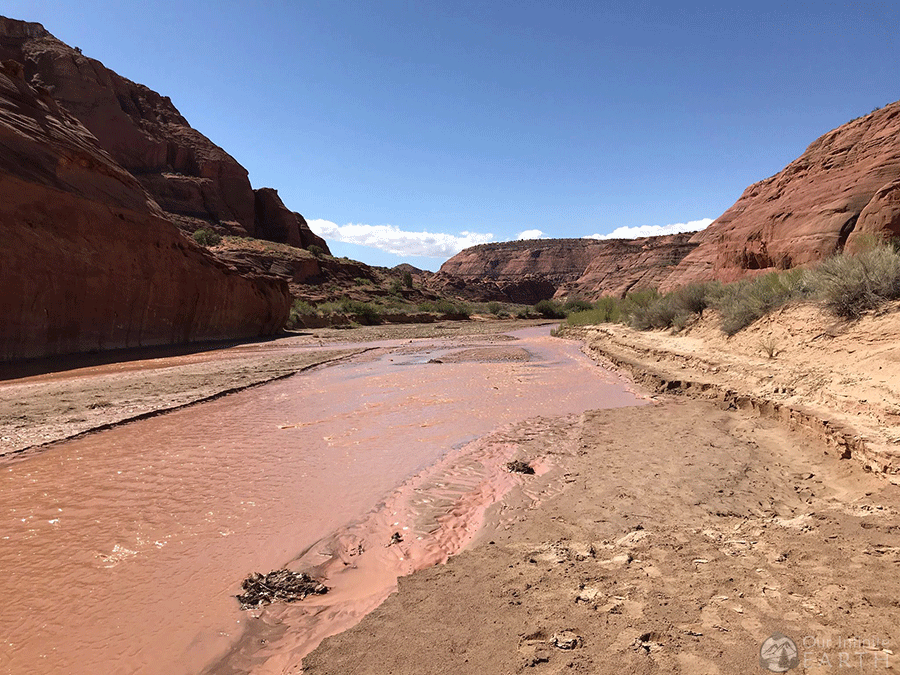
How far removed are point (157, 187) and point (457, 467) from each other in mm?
51998

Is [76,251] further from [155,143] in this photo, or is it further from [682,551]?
[155,143]

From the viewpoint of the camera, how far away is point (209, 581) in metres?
3.17

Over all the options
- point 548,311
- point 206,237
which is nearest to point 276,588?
point 206,237

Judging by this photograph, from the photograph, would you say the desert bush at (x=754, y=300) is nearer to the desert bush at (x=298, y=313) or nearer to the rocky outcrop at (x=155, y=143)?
the desert bush at (x=298, y=313)

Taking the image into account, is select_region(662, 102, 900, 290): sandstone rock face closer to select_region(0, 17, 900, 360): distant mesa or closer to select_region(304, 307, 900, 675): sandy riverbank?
select_region(0, 17, 900, 360): distant mesa

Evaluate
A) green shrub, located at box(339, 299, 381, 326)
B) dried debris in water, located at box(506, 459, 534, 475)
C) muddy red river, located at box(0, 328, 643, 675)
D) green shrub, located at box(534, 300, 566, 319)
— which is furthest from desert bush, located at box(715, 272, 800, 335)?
green shrub, located at box(534, 300, 566, 319)

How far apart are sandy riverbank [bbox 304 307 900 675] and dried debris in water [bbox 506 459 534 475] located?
345 mm

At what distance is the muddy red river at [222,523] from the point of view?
2619 millimetres

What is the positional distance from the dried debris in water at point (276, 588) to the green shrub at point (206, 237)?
1648 inches

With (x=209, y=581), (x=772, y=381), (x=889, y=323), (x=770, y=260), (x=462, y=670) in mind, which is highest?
(x=770, y=260)

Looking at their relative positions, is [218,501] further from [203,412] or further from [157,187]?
[157,187]

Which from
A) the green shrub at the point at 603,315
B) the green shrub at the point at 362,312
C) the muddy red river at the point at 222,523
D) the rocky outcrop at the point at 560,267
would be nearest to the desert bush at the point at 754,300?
the muddy red river at the point at 222,523

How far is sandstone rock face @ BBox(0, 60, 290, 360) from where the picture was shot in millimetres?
12047

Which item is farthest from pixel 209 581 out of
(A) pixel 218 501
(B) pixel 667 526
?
(B) pixel 667 526
